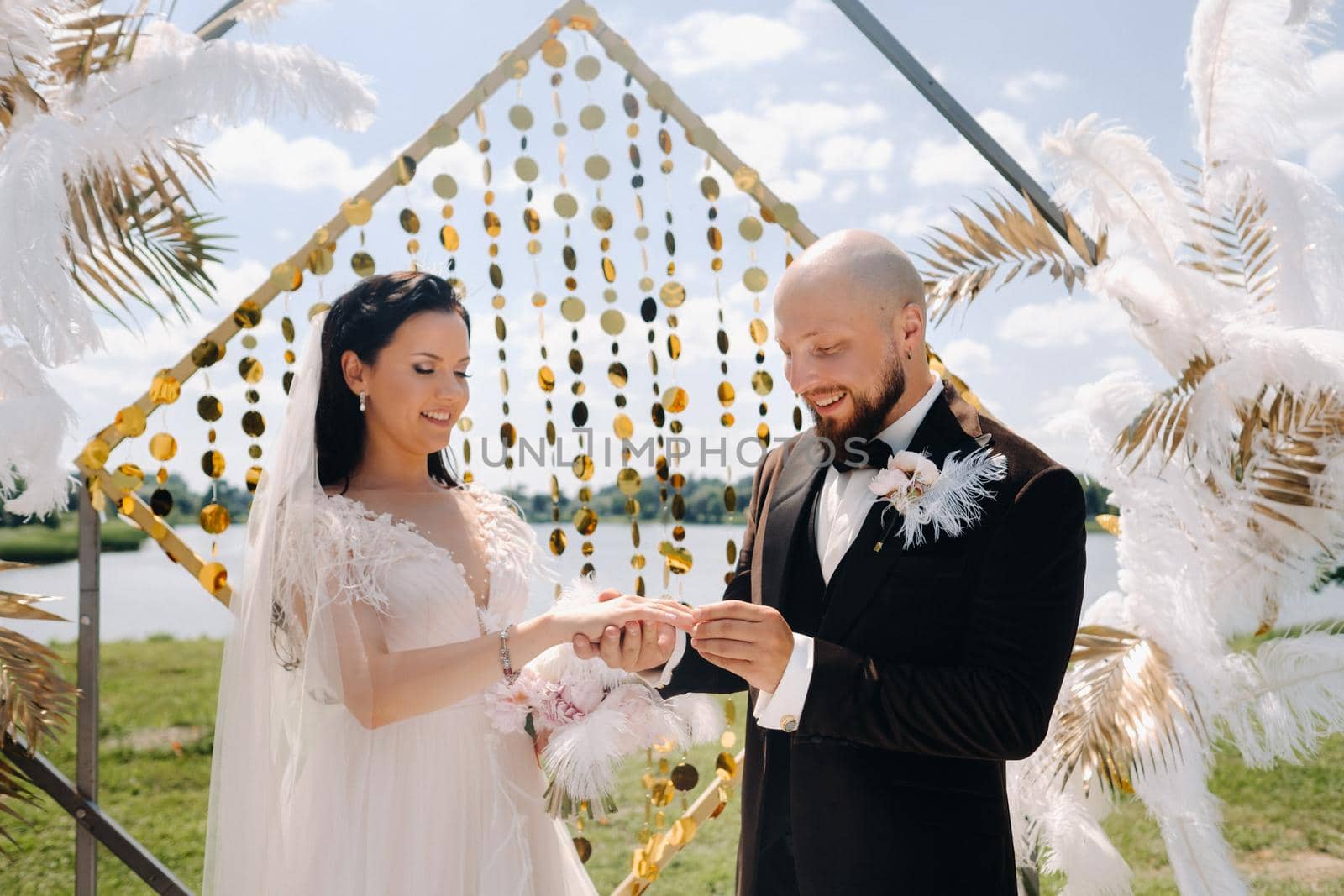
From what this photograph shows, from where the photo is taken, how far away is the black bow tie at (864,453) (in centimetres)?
224

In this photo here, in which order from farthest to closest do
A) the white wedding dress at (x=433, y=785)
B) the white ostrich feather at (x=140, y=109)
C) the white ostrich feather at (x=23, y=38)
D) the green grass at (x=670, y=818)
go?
the green grass at (x=670, y=818), the white ostrich feather at (x=23, y=38), the white ostrich feather at (x=140, y=109), the white wedding dress at (x=433, y=785)

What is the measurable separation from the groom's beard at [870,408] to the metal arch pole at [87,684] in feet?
8.38

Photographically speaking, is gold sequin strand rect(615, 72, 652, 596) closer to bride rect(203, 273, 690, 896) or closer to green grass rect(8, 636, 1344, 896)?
bride rect(203, 273, 690, 896)

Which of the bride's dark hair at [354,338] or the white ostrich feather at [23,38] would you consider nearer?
the bride's dark hair at [354,338]

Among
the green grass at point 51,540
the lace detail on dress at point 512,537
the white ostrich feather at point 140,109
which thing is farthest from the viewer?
the green grass at point 51,540

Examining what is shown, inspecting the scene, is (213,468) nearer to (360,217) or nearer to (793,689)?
(360,217)

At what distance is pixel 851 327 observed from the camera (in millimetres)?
2164

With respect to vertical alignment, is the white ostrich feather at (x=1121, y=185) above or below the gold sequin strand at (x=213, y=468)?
above

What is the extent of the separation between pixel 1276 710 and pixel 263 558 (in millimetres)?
2970

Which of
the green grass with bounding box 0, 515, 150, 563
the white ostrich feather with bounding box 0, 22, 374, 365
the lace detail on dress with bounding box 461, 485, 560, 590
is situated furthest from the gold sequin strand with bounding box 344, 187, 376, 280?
the green grass with bounding box 0, 515, 150, 563

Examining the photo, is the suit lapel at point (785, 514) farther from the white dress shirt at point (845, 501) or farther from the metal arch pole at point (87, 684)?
the metal arch pole at point (87, 684)

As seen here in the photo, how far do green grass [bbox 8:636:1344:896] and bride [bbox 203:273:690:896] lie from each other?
2683 millimetres

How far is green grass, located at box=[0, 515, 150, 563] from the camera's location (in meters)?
12.8

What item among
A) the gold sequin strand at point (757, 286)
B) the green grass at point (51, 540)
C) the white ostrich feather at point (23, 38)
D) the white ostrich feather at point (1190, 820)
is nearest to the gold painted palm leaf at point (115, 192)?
the white ostrich feather at point (23, 38)
